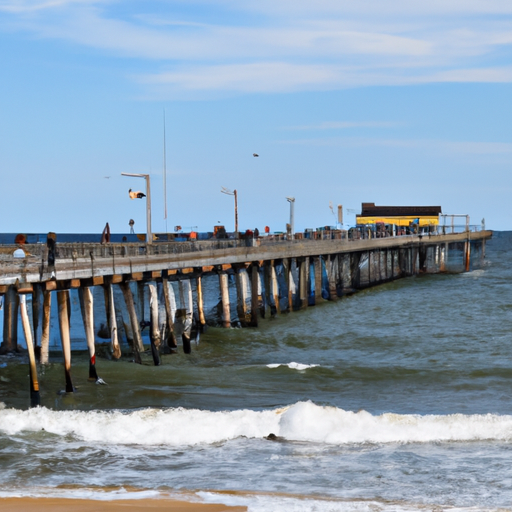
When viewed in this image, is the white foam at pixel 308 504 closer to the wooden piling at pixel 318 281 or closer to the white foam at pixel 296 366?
the white foam at pixel 296 366

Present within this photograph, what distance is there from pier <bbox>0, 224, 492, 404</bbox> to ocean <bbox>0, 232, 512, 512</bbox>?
48.6 inches

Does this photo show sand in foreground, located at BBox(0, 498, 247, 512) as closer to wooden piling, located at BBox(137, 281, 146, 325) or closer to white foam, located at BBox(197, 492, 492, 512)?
white foam, located at BBox(197, 492, 492, 512)

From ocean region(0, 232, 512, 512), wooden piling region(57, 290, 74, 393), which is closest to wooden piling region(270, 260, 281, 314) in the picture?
ocean region(0, 232, 512, 512)

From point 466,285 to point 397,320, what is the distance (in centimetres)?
2102

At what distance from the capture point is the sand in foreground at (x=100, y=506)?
38.7 feet

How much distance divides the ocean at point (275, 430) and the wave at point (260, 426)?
0.04 metres

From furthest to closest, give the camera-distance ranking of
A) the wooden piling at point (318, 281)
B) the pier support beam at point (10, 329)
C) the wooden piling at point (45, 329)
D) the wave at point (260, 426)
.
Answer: the wooden piling at point (318, 281)
the pier support beam at point (10, 329)
the wooden piling at point (45, 329)
the wave at point (260, 426)

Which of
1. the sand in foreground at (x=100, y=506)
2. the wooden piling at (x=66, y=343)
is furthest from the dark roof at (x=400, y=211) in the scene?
the sand in foreground at (x=100, y=506)

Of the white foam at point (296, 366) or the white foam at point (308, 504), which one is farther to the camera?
the white foam at point (296, 366)

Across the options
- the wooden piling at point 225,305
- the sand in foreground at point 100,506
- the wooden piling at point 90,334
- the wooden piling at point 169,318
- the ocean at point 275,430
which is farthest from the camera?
the wooden piling at point 225,305

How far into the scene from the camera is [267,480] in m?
13.3

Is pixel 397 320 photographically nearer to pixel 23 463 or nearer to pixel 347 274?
pixel 347 274

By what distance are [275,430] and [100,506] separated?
5.66 meters

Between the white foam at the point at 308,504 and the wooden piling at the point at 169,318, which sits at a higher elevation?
the wooden piling at the point at 169,318
